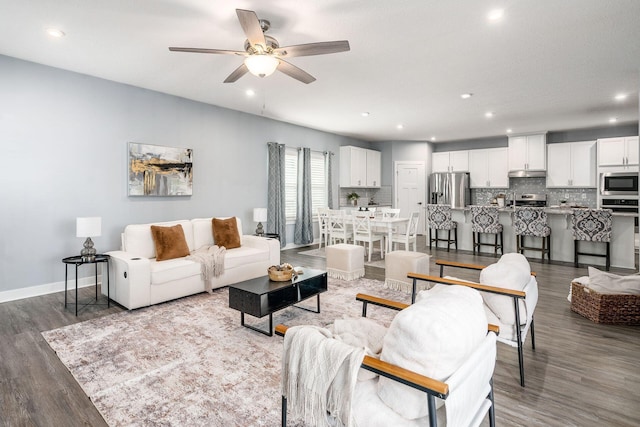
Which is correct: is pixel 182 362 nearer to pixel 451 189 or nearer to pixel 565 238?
pixel 565 238

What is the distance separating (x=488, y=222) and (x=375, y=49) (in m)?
4.34

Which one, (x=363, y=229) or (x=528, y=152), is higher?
(x=528, y=152)

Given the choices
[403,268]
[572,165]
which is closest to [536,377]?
[403,268]

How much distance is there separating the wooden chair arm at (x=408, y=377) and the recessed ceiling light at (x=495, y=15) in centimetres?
306

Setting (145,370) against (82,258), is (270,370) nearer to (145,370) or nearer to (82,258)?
(145,370)

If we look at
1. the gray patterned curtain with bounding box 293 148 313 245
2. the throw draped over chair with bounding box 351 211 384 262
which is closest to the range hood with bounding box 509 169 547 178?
the throw draped over chair with bounding box 351 211 384 262

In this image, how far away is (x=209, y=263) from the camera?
4.32 meters

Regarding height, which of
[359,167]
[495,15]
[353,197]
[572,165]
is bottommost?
[353,197]

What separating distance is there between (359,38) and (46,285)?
478cm

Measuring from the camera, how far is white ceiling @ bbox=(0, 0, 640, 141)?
9.50 ft

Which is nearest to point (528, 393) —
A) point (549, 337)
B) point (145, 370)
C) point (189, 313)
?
point (549, 337)

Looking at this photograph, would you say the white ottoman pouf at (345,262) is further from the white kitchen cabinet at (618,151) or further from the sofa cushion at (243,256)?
the white kitchen cabinet at (618,151)

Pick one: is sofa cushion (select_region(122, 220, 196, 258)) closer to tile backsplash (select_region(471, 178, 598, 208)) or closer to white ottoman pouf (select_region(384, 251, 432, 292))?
white ottoman pouf (select_region(384, 251, 432, 292))

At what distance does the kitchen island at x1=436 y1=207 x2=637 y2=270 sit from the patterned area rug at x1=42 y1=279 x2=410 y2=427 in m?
4.29
